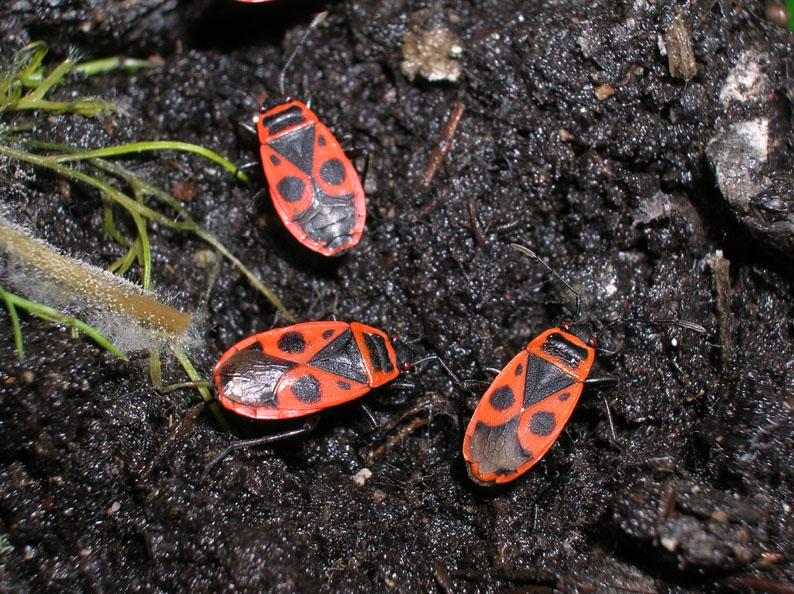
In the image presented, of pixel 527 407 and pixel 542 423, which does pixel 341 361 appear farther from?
pixel 542 423

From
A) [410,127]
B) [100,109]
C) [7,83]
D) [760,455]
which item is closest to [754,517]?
[760,455]

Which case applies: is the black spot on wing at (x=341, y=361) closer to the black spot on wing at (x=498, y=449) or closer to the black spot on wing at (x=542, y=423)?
the black spot on wing at (x=498, y=449)

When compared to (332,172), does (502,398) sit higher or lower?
lower

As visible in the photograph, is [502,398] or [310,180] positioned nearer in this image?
[502,398]

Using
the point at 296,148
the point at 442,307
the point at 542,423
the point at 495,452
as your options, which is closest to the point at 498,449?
the point at 495,452

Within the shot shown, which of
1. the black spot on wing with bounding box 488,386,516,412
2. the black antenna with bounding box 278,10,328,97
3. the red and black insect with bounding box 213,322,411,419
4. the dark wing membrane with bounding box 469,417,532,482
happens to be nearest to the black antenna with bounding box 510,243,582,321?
the black spot on wing with bounding box 488,386,516,412

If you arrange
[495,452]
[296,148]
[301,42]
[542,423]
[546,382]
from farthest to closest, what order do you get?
[301,42] < [296,148] < [546,382] < [542,423] < [495,452]

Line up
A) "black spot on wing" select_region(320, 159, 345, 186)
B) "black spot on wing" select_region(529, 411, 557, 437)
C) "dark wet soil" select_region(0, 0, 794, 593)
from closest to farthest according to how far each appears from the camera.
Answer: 1. "dark wet soil" select_region(0, 0, 794, 593)
2. "black spot on wing" select_region(529, 411, 557, 437)
3. "black spot on wing" select_region(320, 159, 345, 186)

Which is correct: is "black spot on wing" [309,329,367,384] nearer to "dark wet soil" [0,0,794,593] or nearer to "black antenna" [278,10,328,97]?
"dark wet soil" [0,0,794,593]
